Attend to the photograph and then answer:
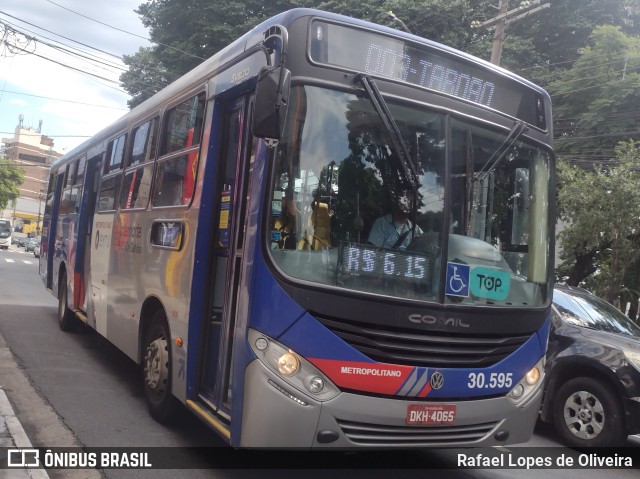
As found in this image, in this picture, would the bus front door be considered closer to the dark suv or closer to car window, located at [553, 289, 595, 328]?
the dark suv

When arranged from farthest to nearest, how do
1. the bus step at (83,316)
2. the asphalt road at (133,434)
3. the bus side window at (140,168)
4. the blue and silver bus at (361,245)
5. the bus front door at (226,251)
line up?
the bus step at (83,316) < the bus side window at (140,168) < the asphalt road at (133,434) < the bus front door at (226,251) < the blue and silver bus at (361,245)

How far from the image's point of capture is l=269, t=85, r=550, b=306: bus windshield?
13.6 ft

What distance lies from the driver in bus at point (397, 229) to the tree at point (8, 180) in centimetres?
6206

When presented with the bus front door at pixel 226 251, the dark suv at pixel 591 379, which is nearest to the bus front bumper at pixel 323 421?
the bus front door at pixel 226 251

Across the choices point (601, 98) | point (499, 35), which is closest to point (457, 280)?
point (499, 35)

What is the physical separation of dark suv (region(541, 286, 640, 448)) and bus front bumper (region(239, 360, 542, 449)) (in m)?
3.10

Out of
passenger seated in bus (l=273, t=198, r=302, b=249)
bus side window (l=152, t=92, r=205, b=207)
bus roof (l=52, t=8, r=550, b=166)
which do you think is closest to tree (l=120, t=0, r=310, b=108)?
bus roof (l=52, t=8, r=550, b=166)

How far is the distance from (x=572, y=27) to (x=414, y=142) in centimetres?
2080

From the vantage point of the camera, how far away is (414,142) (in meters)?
4.37

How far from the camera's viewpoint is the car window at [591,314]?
25.0ft

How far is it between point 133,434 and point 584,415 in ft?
15.2

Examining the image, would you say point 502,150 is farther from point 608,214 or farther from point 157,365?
point 608,214

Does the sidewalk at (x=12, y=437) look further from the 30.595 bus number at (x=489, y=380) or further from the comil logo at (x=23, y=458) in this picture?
the 30.595 bus number at (x=489, y=380)

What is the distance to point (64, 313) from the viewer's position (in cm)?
1059
